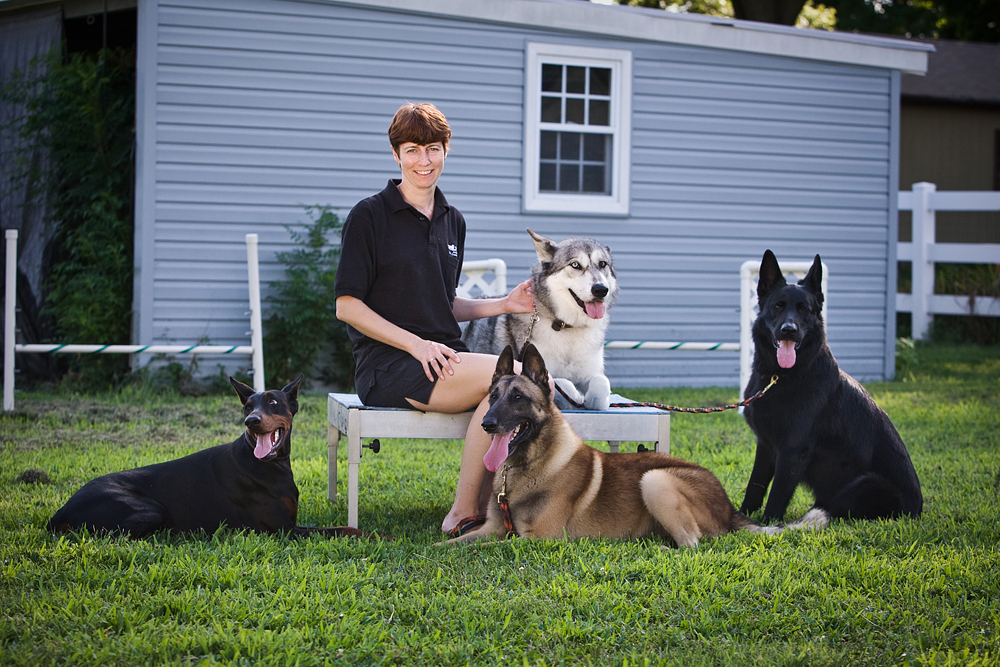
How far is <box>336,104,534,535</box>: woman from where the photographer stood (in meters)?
3.79

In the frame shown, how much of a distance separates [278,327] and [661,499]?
559 centimetres

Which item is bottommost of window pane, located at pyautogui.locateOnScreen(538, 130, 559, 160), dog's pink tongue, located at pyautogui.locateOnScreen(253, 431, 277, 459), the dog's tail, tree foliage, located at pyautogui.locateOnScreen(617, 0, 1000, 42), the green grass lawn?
the green grass lawn

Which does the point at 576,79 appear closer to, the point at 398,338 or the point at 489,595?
the point at 398,338

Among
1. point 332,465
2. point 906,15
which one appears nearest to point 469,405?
point 332,465

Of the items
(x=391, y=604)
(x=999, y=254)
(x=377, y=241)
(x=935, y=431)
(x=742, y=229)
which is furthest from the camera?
(x=999, y=254)

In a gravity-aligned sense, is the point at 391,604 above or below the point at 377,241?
below

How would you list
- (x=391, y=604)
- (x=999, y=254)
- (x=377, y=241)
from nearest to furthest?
(x=391, y=604) → (x=377, y=241) → (x=999, y=254)

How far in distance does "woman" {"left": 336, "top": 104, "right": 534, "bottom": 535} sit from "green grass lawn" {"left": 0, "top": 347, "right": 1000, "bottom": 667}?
613 millimetres

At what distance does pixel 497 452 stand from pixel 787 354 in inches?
62.8

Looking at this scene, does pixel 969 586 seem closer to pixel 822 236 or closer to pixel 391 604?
pixel 391 604

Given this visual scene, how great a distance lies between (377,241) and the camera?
3.87 m

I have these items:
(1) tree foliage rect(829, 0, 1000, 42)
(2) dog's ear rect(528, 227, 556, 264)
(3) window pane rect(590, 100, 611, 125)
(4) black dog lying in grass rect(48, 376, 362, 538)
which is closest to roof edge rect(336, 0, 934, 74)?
(3) window pane rect(590, 100, 611, 125)

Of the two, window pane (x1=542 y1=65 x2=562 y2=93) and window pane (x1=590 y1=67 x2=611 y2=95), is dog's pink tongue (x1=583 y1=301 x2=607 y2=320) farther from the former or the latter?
window pane (x1=590 y1=67 x2=611 y2=95)

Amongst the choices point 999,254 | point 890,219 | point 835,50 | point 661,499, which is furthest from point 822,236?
point 661,499
